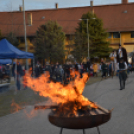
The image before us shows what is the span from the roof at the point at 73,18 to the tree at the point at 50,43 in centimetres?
860

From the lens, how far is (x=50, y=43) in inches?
1679

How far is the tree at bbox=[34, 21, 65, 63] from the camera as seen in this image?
4269 cm

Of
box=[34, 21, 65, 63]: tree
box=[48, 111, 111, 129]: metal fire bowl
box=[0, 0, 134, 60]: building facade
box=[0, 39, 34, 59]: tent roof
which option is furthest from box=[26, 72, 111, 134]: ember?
box=[0, 0, 134, 60]: building facade

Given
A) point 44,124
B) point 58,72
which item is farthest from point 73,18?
point 44,124

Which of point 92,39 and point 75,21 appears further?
point 75,21

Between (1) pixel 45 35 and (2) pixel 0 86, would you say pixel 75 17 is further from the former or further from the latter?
(2) pixel 0 86

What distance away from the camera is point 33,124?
6426mm

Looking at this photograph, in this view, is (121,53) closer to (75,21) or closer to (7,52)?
(7,52)

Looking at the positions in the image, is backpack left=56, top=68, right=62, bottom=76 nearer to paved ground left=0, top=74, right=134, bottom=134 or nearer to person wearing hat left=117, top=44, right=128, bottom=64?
person wearing hat left=117, top=44, right=128, bottom=64

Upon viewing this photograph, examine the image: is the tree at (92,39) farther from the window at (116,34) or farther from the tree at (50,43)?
the window at (116,34)

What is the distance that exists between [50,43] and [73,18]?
59.4 feet

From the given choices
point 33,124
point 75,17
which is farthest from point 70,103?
point 75,17

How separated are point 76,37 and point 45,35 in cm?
559

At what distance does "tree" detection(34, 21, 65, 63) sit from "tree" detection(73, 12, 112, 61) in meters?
3.04
